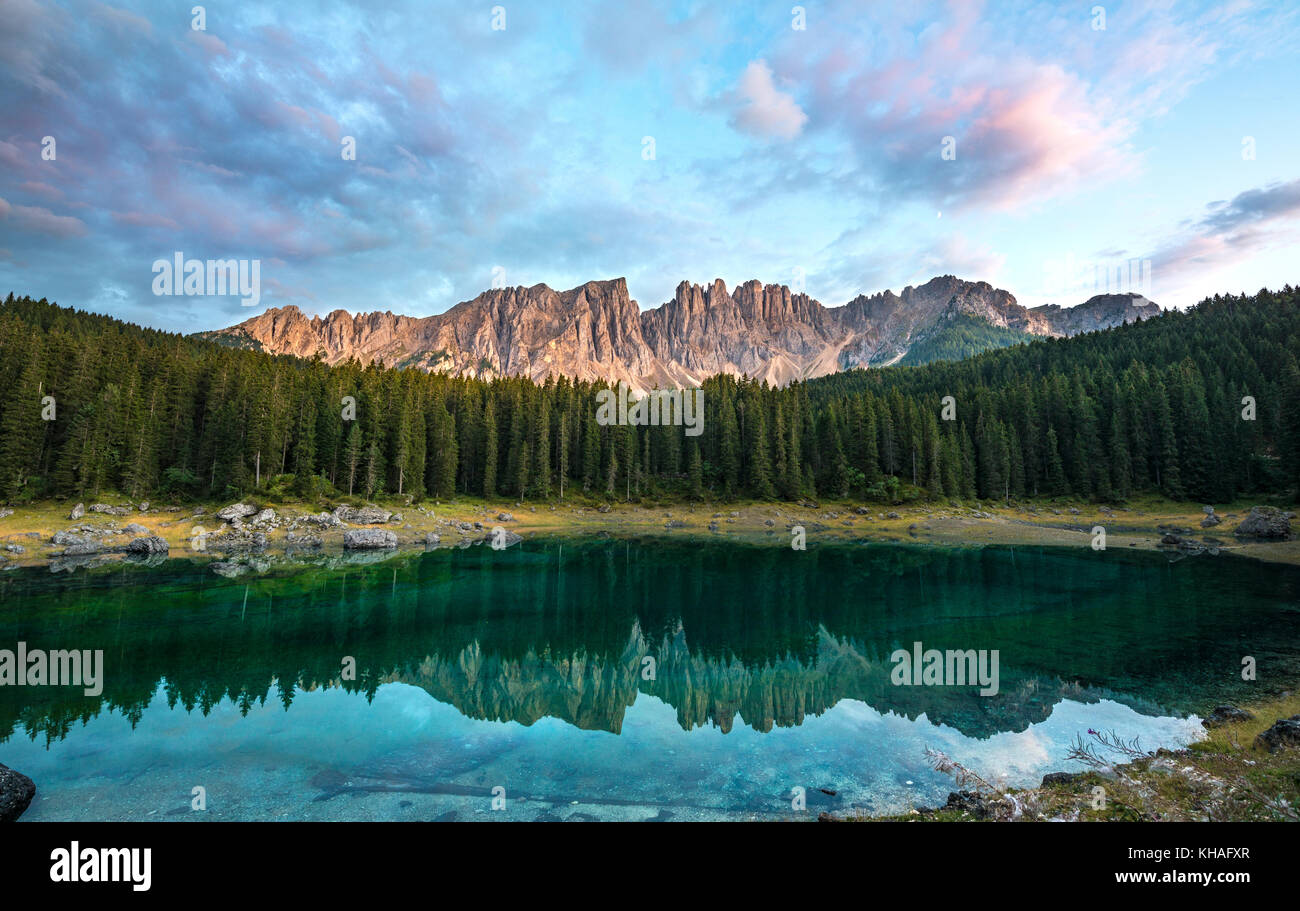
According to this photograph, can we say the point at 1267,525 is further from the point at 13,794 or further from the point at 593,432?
the point at 13,794

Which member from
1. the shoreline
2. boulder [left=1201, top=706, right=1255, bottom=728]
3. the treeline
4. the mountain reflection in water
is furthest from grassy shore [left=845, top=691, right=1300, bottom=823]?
the treeline

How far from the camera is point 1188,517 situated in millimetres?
75500

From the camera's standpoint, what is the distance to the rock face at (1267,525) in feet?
187

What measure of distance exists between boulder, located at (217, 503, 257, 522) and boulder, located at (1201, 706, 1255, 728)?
8020 centimetres

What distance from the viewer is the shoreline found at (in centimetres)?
5306

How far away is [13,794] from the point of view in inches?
519

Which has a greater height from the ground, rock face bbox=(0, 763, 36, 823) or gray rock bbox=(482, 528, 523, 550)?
rock face bbox=(0, 763, 36, 823)

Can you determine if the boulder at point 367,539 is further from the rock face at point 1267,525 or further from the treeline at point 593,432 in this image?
the rock face at point 1267,525

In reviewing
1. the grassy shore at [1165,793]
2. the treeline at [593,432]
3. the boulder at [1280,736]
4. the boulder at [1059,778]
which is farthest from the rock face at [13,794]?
the treeline at [593,432]

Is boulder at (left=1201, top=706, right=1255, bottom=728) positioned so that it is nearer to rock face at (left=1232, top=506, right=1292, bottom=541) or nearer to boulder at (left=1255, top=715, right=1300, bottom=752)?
boulder at (left=1255, top=715, right=1300, bottom=752)

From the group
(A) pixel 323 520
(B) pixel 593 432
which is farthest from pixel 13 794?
(B) pixel 593 432
